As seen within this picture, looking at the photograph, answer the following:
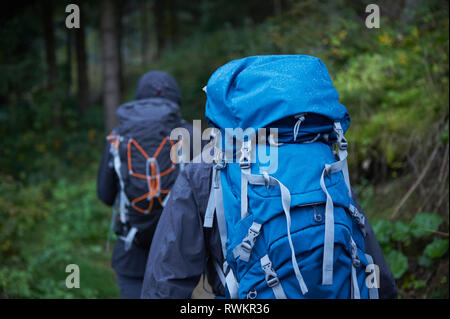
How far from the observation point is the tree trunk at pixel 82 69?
50.0 ft

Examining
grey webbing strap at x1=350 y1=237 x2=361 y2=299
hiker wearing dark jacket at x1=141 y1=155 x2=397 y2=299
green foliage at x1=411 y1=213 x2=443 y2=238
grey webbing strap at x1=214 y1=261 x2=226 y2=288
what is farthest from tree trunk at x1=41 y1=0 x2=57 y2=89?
grey webbing strap at x1=350 y1=237 x2=361 y2=299

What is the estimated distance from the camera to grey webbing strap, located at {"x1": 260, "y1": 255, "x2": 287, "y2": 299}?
175cm

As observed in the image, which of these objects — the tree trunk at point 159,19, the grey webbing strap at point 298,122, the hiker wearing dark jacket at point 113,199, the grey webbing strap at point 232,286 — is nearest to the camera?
the grey webbing strap at point 298,122

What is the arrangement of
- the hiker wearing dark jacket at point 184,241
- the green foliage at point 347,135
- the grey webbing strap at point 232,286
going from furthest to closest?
the green foliage at point 347,135
the hiker wearing dark jacket at point 184,241
the grey webbing strap at point 232,286

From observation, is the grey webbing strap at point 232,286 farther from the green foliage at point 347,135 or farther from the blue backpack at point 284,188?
the green foliage at point 347,135

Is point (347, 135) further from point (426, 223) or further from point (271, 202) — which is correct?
point (271, 202)

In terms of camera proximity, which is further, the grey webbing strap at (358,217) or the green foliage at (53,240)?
the green foliage at (53,240)

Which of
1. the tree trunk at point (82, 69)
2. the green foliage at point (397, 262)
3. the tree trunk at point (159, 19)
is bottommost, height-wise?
the green foliage at point (397, 262)

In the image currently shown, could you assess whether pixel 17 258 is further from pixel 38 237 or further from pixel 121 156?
pixel 121 156

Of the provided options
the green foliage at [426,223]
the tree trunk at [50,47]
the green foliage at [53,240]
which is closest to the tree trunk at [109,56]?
the green foliage at [53,240]

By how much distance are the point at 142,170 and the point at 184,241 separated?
1521 mm

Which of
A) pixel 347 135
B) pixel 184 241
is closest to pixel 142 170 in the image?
pixel 184 241

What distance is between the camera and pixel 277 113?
1833mm

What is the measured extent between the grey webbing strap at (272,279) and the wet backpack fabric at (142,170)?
6.01ft
